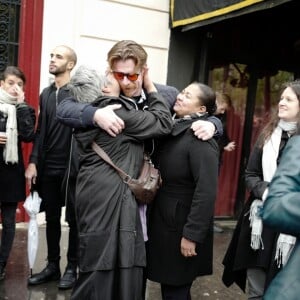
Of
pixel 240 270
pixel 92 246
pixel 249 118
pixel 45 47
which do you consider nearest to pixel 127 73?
pixel 92 246

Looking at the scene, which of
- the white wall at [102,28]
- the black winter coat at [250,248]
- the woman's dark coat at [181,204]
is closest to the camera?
the woman's dark coat at [181,204]

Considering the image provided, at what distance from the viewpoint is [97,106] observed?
2668 mm

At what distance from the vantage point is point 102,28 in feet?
18.7

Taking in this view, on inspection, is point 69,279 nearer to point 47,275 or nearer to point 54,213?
point 47,275

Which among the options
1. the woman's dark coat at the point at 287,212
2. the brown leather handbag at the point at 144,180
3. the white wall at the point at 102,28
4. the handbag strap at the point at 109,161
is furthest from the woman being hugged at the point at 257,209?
the white wall at the point at 102,28

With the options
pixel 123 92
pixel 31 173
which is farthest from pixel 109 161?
pixel 31 173

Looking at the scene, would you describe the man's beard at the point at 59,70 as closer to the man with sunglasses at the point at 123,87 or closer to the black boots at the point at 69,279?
the man with sunglasses at the point at 123,87

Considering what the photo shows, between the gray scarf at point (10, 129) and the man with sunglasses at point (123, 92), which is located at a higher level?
the man with sunglasses at point (123, 92)

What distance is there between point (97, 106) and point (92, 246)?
791 millimetres

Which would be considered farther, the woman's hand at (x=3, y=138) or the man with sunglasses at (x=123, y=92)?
the woman's hand at (x=3, y=138)

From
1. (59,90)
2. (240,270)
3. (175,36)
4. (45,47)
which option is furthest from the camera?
(175,36)

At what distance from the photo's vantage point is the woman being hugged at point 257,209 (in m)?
3.04

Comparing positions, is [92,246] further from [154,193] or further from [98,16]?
[98,16]

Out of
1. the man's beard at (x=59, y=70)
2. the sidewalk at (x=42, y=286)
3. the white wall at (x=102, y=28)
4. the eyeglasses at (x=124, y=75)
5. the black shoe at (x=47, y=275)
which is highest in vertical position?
the white wall at (x=102, y=28)
